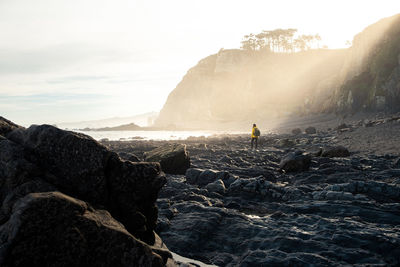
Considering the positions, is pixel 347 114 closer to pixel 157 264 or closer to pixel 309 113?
pixel 309 113

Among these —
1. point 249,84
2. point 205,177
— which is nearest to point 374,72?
point 205,177

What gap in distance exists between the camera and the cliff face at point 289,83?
1695 inches

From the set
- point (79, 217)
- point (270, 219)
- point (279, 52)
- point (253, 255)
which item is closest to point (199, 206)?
point (270, 219)

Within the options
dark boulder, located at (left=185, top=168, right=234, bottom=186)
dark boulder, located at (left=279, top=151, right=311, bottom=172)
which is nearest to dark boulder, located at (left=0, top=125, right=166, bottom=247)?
dark boulder, located at (left=185, top=168, right=234, bottom=186)

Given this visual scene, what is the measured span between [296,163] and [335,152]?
4.51 m

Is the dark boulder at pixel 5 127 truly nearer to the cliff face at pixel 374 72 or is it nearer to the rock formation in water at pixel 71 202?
the rock formation in water at pixel 71 202

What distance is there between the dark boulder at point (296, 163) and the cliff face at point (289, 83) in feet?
104

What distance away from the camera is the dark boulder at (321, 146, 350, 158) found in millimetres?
16156

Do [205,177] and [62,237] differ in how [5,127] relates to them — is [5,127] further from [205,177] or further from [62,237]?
[205,177]

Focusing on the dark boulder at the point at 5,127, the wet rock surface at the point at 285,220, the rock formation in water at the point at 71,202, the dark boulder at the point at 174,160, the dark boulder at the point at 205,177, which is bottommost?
the wet rock surface at the point at 285,220

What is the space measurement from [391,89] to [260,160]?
31.4m

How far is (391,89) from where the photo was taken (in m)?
38.6

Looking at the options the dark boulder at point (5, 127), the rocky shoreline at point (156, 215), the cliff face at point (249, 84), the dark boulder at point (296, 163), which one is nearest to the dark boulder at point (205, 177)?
the rocky shoreline at point (156, 215)

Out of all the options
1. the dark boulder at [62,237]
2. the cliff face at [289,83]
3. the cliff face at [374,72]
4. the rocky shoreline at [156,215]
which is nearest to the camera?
the dark boulder at [62,237]
